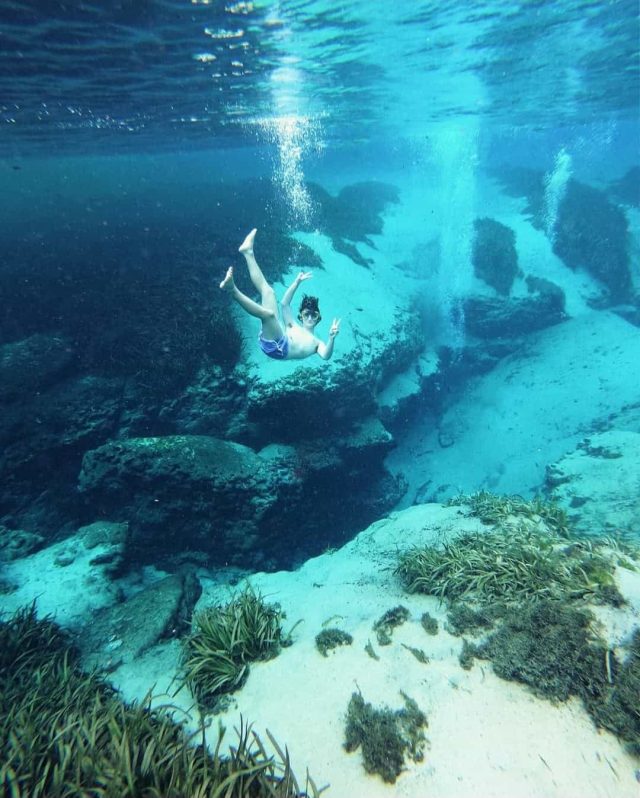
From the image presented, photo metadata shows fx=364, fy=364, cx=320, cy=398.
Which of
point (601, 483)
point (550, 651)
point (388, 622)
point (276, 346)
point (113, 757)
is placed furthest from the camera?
point (601, 483)

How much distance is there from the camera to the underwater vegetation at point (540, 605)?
3.41 metres

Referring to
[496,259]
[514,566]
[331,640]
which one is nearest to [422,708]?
[331,640]

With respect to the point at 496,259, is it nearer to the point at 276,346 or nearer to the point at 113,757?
the point at 276,346

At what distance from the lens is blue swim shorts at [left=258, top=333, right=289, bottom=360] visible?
18.0 ft

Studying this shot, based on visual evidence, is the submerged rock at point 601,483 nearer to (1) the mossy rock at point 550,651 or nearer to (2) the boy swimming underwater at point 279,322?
(1) the mossy rock at point 550,651

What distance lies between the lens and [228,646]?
179 inches

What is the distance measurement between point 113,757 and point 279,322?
4898 mm

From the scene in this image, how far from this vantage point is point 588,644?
3.64 meters

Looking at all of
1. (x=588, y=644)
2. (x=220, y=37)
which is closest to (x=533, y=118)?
(x=220, y=37)

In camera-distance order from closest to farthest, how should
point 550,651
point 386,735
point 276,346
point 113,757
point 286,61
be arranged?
point 113,757 → point 386,735 → point 550,651 → point 276,346 → point 286,61

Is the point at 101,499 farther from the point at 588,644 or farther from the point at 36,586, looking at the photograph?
the point at 588,644

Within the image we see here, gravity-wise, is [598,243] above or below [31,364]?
above

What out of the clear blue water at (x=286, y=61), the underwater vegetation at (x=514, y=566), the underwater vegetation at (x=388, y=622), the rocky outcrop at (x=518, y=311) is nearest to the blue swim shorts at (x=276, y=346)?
the underwater vegetation at (x=514, y=566)

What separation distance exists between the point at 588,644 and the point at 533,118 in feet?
154
